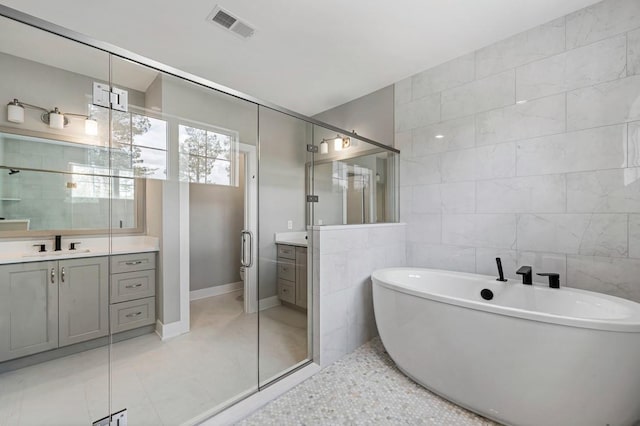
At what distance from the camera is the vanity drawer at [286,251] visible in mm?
2127

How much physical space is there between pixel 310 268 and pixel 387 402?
1032 mm

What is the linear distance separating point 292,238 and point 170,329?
1.02 m

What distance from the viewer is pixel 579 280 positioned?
6.62 ft

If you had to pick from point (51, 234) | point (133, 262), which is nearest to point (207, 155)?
point (133, 262)

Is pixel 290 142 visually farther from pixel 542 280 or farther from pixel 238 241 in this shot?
pixel 542 280

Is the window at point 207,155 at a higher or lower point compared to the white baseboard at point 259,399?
higher

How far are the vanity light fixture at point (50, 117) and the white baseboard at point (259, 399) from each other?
168 centimetres

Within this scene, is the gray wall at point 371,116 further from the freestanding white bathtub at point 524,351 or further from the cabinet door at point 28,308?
the cabinet door at point 28,308

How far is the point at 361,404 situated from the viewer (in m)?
1.73

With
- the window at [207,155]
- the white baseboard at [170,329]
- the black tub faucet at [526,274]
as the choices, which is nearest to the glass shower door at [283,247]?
the window at [207,155]

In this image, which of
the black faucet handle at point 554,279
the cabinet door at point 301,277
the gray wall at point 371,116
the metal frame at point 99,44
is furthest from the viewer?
the gray wall at point 371,116

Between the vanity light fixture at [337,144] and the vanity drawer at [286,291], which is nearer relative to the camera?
the vanity drawer at [286,291]

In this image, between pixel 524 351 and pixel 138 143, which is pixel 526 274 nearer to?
pixel 524 351

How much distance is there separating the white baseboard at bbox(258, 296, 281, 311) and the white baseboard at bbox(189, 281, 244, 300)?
8.1 inches
